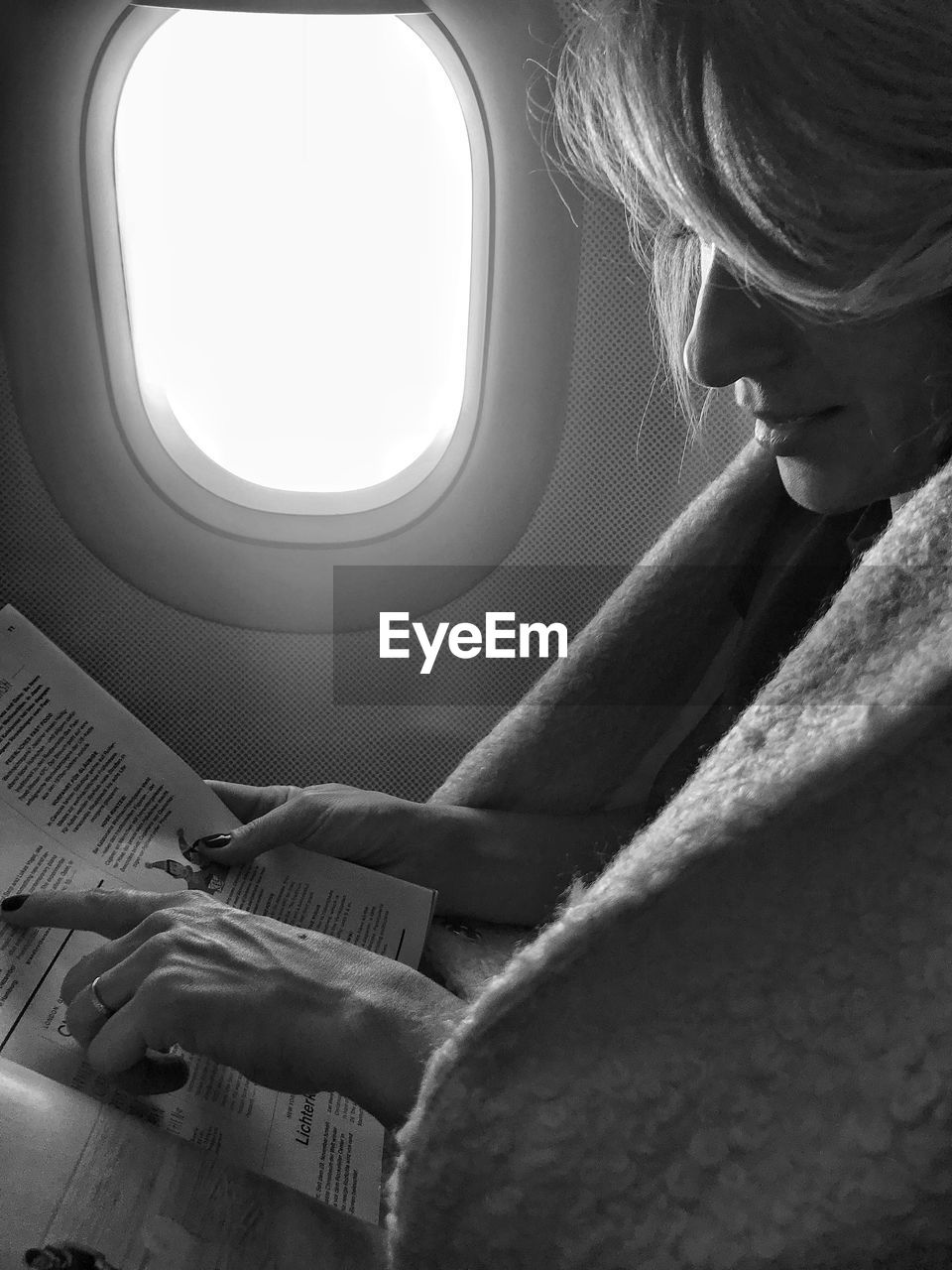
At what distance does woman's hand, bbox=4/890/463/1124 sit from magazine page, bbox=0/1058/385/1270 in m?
0.05

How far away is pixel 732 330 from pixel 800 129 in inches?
6.4

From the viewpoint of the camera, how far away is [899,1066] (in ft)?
1.44

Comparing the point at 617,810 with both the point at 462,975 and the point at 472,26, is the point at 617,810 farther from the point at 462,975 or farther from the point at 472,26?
the point at 472,26

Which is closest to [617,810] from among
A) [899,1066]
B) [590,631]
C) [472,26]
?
[590,631]

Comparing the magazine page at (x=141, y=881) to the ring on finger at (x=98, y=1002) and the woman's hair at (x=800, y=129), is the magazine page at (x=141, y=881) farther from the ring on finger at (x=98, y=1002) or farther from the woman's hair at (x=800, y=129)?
the woman's hair at (x=800, y=129)

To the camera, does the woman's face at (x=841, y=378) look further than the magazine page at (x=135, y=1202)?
Yes

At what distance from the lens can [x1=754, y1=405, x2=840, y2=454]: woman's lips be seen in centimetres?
75

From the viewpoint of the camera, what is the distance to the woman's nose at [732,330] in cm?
71

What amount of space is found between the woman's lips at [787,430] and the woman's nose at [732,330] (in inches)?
1.9

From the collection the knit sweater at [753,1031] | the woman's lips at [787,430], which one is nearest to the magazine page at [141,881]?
the knit sweater at [753,1031]

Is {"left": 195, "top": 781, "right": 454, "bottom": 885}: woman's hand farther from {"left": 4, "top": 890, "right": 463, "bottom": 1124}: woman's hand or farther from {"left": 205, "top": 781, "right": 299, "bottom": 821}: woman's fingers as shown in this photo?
{"left": 4, "top": 890, "right": 463, "bottom": 1124}: woman's hand

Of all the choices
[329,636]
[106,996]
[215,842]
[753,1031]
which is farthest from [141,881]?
[329,636]

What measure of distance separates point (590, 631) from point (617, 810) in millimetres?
184

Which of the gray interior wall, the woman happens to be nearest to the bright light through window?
the gray interior wall
